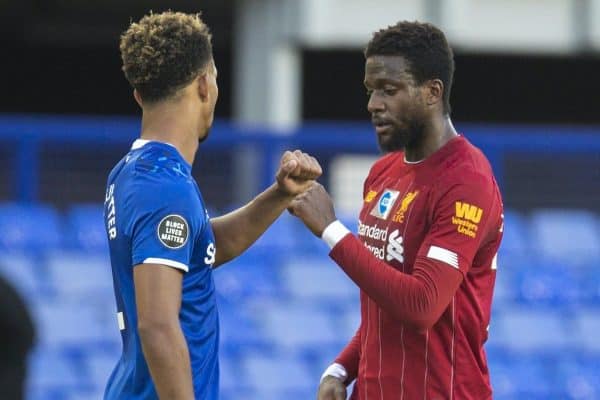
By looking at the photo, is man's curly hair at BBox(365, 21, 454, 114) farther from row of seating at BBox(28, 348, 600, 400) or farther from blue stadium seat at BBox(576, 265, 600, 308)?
blue stadium seat at BBox(576, 265, 600, 308)

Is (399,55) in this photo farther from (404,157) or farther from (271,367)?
(271,367)

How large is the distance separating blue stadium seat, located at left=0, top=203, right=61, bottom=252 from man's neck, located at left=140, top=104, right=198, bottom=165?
539 centimetres

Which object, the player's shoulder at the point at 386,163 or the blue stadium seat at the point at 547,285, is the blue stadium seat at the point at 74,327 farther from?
the player's shoulder at the point at 386,163

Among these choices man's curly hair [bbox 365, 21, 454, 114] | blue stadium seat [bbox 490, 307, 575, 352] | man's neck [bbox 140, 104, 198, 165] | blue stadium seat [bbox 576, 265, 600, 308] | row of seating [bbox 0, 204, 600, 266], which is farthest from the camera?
blue stadium seat [bbox 576, 265, 600, 308]

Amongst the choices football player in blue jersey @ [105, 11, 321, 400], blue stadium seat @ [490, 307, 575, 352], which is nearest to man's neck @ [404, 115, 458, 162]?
football player in blue jersey @ [105, 11, 321, 400]

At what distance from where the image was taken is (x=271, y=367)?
8.19 metres

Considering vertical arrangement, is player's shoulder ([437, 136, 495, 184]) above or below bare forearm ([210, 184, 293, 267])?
above

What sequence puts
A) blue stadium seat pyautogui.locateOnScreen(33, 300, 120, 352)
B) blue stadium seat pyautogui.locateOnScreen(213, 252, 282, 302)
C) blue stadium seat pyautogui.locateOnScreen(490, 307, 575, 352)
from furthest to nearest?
blue stadium seat pyautogui.locateOnScreen(490, 307, 575, 352), blue stadium seat pyautogui.locateOnScreen(213, 252, 282, 302), blue stadium seat pyautogui.locateOnScreen(33, 300, 120, 352)

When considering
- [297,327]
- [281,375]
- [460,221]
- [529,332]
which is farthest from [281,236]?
[460,221]

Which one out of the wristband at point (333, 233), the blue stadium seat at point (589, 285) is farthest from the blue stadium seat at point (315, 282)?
the wristband at point (333, 233)

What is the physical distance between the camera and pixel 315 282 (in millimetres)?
8766

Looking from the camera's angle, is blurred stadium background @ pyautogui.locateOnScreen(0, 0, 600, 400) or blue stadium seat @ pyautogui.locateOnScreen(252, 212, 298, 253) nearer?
blurred stadium background @ pyautogui.locateOnScreen(0, 0, 600, 400)

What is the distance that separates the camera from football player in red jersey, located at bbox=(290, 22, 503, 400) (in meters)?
3.20

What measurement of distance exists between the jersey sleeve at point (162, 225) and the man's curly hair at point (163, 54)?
28 centimetres
